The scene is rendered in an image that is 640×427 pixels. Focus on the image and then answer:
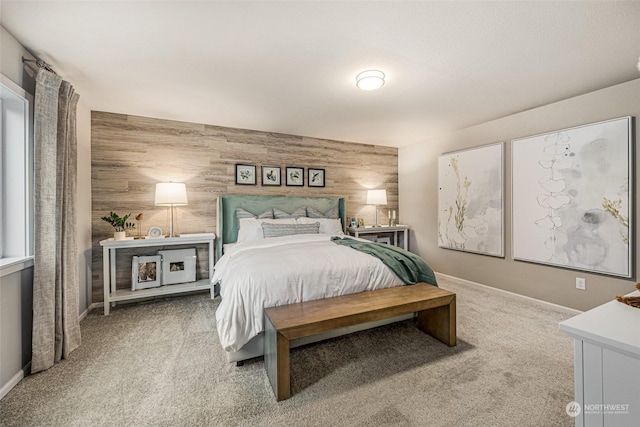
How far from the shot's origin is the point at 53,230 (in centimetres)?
198

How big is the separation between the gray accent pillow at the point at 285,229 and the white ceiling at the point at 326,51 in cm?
A: 152

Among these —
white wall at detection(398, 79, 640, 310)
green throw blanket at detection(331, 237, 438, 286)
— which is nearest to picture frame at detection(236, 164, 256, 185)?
green throw blanket at detection(331, 237, 438, 286)

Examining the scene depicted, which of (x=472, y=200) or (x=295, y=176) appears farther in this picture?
(x=295, y=176)

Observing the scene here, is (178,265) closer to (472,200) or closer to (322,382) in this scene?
(322,382)

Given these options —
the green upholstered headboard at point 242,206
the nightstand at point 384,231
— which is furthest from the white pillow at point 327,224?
the nightstand at point 384,231

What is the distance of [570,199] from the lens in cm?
284

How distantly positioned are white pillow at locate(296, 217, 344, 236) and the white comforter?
3.98 ft

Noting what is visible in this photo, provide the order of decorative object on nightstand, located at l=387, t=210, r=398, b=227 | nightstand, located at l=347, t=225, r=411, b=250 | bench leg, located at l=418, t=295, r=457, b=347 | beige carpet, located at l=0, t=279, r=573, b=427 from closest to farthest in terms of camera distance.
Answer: beige carpet, located at l=0, t=279, r=573, b=427
bench leg, located at l=418, t=295, r=457, b=347
nightstand, located at l=347, t=225, r=411, b=250
decorative object on nightstand, located at l=387, t=210, r=398, b=227

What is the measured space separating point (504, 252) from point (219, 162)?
4.18 meters

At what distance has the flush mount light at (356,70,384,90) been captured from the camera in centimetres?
232

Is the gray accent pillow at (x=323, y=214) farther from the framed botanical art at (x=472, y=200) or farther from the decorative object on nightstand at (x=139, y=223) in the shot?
the decorative object on nightstand at (x=139, y=223)

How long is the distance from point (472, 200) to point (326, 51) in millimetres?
3011

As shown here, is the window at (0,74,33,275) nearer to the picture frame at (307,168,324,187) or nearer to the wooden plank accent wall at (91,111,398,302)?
the wooden plank accent wall at (91,111,398,302)

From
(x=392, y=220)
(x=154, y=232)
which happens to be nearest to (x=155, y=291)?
(x=154, y=232)
